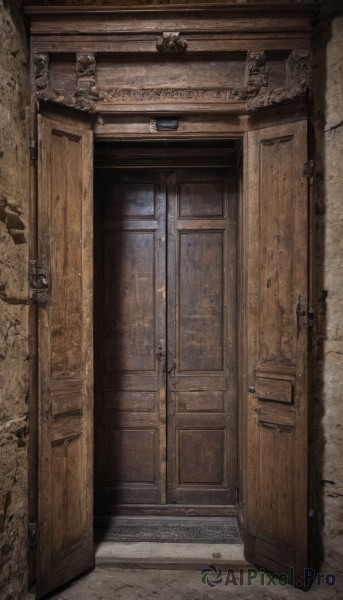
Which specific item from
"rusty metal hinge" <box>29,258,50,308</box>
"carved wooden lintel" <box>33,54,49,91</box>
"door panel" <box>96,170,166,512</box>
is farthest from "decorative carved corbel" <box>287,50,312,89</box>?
"rusty metal hinge" <box>29,258,50,308</box>

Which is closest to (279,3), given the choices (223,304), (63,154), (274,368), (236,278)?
(63,154)

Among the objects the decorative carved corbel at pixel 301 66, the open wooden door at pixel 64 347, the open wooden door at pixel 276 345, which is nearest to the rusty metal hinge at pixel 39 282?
the open wooden door at pixel 64 347

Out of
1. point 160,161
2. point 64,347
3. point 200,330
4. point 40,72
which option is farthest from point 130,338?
point 40,72

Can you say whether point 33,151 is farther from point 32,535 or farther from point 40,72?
point 32,535

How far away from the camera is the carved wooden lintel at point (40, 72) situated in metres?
2.32

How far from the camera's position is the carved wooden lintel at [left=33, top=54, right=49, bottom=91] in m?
2.32

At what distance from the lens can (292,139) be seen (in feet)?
7.61

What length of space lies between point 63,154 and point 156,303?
1.22 metres

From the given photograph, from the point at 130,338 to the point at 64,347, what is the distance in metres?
0.78

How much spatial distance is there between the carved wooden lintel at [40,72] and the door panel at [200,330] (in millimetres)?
1082

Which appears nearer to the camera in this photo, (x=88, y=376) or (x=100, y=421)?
(x=88, y=376)

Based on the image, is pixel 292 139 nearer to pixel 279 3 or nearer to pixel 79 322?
pixel 279 3

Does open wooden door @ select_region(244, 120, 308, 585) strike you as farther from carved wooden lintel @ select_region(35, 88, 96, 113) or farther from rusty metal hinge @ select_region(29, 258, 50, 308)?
rusty metal hinge @ select_region(29, 258, 50, 308)

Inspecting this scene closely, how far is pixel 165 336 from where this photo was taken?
303 centimetres
